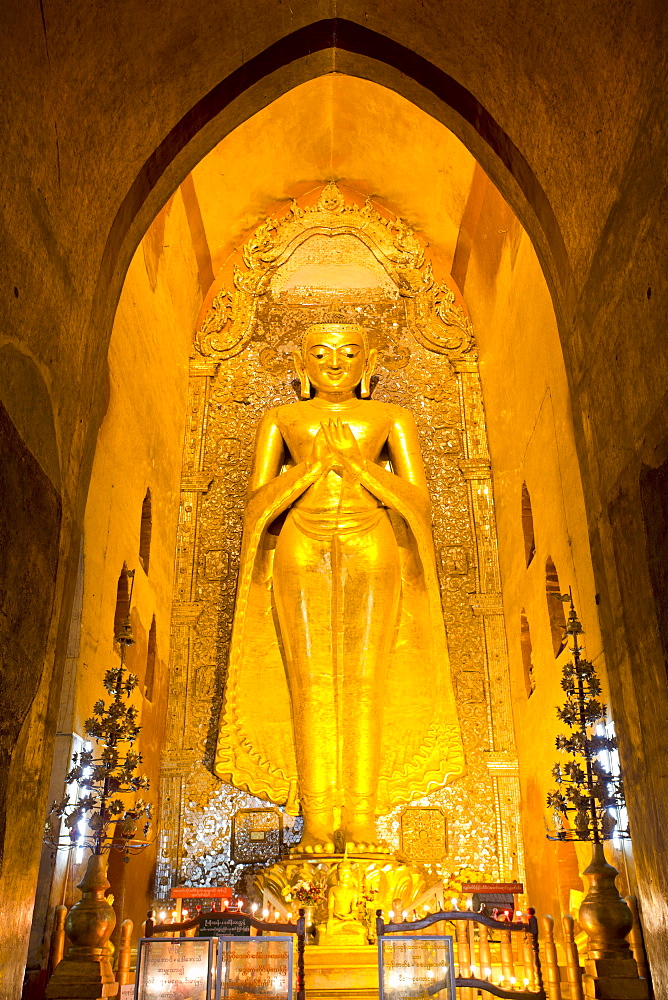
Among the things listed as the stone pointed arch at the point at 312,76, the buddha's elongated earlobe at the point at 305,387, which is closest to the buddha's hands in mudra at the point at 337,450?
the buddha's elongated earlobe at the point at 305,387

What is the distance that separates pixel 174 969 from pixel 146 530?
4005 mm

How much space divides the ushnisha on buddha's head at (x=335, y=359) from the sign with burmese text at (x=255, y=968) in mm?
4906

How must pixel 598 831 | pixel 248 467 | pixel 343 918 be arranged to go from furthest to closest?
1. pixel 248 467
2. pixel 343 918
3. pixel 598 831

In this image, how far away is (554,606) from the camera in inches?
255

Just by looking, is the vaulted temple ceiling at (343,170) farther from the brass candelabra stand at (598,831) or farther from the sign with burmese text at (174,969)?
the sign with burmese text at (174,969)

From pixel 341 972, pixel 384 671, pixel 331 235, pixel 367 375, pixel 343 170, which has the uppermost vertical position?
pixel 343 170

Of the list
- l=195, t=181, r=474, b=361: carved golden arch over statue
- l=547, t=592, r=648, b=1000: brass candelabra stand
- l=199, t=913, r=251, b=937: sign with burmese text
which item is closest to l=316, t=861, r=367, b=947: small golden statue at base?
l=199, t=913, r=251, b=937: sign with burmese text

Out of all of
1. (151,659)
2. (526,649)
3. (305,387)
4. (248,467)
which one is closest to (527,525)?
(526,649)

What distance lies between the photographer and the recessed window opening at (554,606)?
6.33m

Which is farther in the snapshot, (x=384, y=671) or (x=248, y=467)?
(x=248, y=467)

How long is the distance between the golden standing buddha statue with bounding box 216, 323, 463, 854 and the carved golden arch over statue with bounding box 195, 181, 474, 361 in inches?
55.6

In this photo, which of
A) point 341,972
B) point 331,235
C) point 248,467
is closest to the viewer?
point 341,972

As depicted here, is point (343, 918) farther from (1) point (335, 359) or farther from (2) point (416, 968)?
(1) point (335, 359)

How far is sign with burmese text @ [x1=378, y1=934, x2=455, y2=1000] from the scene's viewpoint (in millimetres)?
3709
